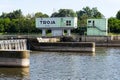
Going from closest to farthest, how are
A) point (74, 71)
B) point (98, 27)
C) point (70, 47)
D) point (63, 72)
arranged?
1. point (63, 72)
2. point (74, 71)
3. point (70, 47)
4. point (98, 27)

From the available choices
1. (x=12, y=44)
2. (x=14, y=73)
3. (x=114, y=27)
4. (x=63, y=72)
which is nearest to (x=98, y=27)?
(x=114, y=27)

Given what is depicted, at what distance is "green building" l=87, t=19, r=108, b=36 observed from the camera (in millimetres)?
114375

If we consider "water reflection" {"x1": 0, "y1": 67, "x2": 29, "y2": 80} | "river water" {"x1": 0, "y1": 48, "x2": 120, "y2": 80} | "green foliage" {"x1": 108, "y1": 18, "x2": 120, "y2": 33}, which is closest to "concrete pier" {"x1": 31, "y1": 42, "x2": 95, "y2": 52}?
"river water" {"x1": 0, "y1": 48, "x2": 120, "y2": 80}

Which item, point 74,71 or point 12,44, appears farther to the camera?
point 12,44

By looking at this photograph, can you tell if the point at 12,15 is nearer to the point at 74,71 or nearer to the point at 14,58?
the point at 14,58

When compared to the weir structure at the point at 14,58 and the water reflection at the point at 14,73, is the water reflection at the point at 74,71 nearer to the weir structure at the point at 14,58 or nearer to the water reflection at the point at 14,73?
the water reflection at the point at 14,73

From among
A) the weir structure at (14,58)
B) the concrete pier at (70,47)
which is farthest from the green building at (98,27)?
the weir structure at (14,58)

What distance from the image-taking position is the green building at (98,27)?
375 ft

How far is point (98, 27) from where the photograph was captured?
114 m

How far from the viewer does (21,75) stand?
4588 centimetres

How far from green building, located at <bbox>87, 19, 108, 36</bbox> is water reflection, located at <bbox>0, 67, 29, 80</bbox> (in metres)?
65.6

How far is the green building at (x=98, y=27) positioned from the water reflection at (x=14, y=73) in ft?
215

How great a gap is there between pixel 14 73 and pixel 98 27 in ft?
227

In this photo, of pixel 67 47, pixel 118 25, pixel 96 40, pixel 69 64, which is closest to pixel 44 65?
pixel 69 64
